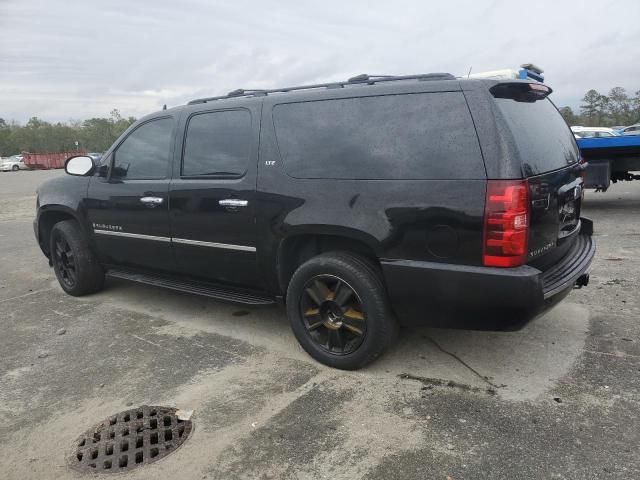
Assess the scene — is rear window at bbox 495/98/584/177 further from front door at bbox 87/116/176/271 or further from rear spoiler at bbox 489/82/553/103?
front door at bbox 87/116/176/271

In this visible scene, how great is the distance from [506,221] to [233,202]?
195cm

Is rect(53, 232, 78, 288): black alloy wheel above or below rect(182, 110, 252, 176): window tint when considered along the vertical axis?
below

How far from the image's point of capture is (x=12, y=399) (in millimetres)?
3346

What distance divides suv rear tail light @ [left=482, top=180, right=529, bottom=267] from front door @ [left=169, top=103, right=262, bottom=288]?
5.52ft

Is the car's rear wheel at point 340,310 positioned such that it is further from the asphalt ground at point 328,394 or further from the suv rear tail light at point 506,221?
the suv rear tail light at point 506,221

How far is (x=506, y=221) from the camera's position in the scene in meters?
2.81

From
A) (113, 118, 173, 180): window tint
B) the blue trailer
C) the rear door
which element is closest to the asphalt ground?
the rear door

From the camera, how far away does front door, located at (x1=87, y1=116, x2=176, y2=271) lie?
14.5 feet

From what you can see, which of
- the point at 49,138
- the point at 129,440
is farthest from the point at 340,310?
the point at 49,138

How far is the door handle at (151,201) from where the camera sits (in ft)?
14.3

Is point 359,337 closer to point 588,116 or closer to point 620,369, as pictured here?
point 620,369

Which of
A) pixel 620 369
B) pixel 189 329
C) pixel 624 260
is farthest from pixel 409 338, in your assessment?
pixel 624 260

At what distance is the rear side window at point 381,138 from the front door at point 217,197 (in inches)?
13.4

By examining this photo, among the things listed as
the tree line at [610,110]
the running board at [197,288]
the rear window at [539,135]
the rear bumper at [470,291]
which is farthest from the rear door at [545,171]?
the tree line at [610,110]
